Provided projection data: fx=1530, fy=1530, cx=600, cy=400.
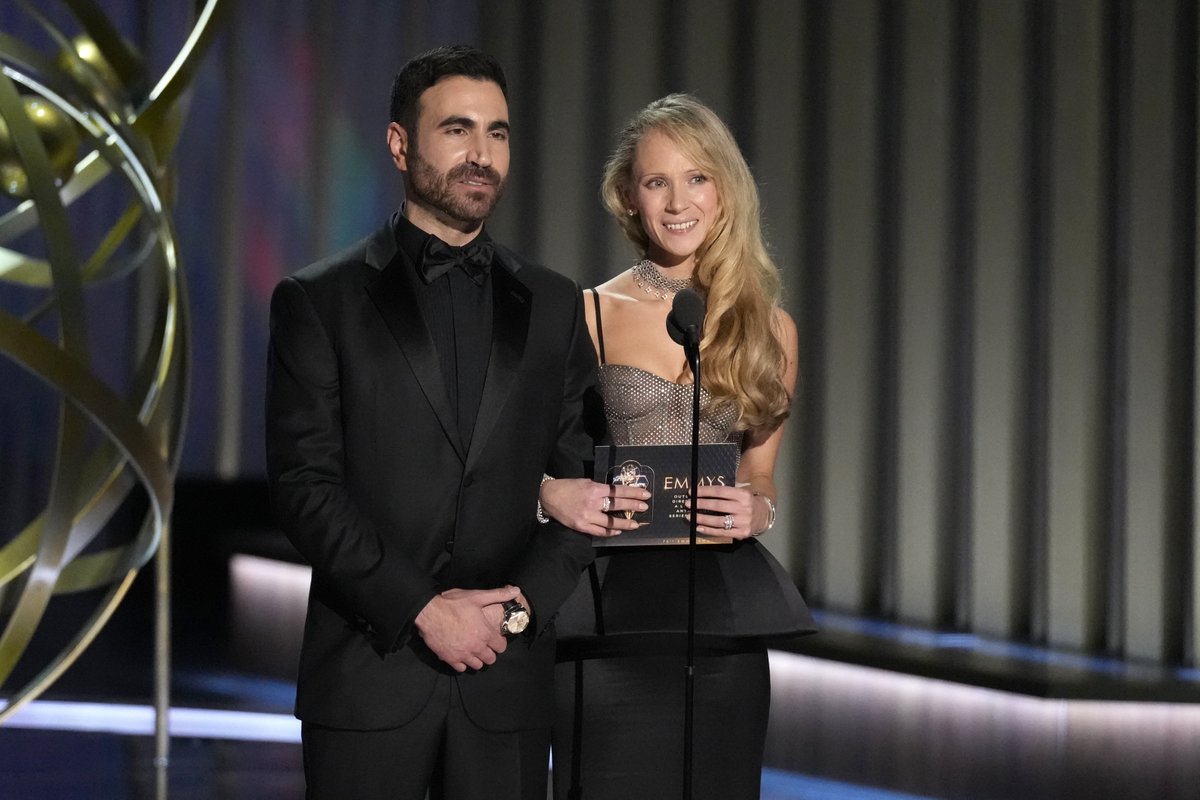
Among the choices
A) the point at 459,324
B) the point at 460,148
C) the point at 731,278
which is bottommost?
the point at 459,324

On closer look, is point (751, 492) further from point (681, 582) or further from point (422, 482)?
point (422, 482)

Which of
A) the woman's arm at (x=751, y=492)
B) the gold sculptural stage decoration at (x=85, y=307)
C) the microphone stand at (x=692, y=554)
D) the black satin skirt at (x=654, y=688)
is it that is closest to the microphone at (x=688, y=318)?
the microphone stand at (x=692, y=554)

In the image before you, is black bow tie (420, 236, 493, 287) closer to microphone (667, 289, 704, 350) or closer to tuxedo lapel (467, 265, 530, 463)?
tuxedo lapel (467, 265, 530, 463)

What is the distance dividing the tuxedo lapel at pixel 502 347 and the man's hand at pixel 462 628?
18cm

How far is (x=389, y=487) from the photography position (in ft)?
6.38

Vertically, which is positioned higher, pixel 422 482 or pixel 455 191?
pixel 455 191

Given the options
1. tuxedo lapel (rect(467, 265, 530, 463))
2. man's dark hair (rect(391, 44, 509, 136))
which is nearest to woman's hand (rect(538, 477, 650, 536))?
tuxedo lapel (rect(467, 265, 530, 463))

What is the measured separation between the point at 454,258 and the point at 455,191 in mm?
99

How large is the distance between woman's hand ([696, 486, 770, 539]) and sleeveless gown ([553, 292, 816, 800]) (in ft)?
0.34

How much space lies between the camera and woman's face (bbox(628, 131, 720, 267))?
241 centimetres

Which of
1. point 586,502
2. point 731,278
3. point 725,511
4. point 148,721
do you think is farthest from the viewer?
point 148,721

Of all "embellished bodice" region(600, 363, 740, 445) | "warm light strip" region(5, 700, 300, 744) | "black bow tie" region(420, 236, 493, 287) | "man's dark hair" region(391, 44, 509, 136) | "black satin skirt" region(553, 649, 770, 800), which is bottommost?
"warm light strip" region(5, 700, 300, 744)

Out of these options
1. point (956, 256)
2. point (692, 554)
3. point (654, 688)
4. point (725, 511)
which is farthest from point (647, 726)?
point (956, 256)

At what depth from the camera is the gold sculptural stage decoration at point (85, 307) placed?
9.26ft
